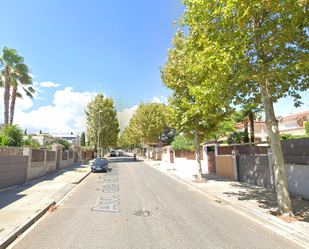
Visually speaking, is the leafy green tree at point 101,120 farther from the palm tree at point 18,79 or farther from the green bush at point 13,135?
the green bush at point 13,135

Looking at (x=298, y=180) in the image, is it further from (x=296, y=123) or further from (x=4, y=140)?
(x=296, y=123)

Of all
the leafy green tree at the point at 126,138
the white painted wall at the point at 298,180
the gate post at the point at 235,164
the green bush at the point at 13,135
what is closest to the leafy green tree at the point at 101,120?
the leafy green tree at the point at 126,138

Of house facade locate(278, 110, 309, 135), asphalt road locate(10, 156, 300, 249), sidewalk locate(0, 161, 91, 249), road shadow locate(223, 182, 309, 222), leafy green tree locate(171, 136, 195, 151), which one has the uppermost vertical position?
house facade locate(278, 110, 309, 135)

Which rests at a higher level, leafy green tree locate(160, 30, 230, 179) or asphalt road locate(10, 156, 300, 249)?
leafy green tree locate(160, 30, 230, 179)

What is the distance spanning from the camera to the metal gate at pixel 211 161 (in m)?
17.1

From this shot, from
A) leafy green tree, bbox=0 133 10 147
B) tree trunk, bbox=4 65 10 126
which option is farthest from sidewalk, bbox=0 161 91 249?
tree trunk, bbox=4 65 10 126

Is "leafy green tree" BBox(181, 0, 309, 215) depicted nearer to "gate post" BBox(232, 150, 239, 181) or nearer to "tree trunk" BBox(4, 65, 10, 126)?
"gate post" BBox(232, 150, 239, 181)

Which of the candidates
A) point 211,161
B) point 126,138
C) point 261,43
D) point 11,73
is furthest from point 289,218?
point 126,138

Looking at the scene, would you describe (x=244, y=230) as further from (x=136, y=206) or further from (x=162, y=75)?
(x=162, y=75)

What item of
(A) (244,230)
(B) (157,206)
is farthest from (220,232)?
(B) (157,206)

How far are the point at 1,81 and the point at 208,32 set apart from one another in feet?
83.1

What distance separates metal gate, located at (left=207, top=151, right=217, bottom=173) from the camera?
17078mm

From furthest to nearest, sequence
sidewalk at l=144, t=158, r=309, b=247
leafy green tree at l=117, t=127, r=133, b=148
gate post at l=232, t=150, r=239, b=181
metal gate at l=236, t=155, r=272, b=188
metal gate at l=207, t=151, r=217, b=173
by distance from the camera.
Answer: leafy green tree at l=117, t=127, r=133, b=148 < metal gate at l=207, t=151, r=217, b=173 < gate post at l=232, t=150, r=239, b=181 < metal gate at l=236, t=155, r=272, b=188 < sidewalk at l=144, t=158, r=309, b=247

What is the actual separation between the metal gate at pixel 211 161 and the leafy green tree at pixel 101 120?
27.2m
